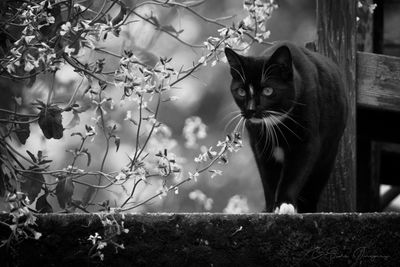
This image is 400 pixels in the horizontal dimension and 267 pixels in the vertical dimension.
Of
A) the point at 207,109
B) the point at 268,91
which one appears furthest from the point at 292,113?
the point at 207,109

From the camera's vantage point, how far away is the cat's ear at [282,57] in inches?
141

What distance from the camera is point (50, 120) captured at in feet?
8.76

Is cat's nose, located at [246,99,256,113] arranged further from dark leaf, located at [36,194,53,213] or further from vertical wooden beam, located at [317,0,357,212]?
dark leaf, located at [36,194,53,213]

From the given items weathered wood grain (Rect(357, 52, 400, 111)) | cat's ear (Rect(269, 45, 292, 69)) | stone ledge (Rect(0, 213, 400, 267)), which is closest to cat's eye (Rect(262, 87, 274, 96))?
cat's ear (Rect(269, 45, 292, 69))

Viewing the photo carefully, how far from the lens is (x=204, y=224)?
2352 mm

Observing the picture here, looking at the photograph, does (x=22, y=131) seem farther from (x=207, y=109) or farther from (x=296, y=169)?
(x=207, y=109)

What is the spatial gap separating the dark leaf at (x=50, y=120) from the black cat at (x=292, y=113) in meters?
1.09

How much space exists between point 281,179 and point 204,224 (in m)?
1.37

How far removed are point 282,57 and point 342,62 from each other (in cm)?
29

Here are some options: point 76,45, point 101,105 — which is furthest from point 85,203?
point 76,45

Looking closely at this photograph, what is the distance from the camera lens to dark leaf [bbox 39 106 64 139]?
2658 mm

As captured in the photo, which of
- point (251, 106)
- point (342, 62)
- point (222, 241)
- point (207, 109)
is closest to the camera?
point (222, 241)

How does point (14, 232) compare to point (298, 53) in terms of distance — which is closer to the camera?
point (14, 232)

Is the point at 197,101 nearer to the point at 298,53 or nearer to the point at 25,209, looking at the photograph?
the point at 298,53
